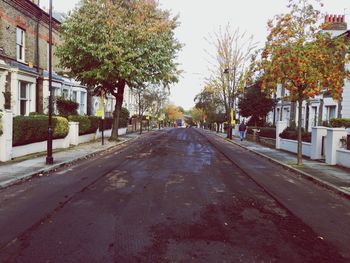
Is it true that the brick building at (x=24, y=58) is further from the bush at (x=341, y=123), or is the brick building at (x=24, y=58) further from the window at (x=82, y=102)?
the bush at (x=341, y=123)

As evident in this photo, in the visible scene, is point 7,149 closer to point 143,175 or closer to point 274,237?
point 143,175

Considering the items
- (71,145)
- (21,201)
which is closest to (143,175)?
(21,201)

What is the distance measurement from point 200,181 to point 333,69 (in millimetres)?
7253

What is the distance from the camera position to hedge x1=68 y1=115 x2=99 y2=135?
76.2 ft

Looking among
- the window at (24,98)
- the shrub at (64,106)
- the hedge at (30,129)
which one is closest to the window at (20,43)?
the window at (24,98)

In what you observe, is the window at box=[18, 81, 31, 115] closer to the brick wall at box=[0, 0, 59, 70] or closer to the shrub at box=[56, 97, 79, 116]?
the brick wall at box=[0, 0, 59, 70]

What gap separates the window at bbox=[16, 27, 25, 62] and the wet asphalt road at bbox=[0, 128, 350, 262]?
1337 cm

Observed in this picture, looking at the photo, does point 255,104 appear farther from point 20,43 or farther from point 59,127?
point 20,43

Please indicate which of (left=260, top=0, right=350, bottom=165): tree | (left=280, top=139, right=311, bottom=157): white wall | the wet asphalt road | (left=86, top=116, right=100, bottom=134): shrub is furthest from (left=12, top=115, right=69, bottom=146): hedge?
(left=280, top=139, right=311, bottom=157): white wall

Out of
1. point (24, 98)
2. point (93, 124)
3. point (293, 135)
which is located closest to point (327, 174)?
point (293, 135)

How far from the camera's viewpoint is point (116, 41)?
894 inches

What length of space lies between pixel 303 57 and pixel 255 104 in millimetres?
27939

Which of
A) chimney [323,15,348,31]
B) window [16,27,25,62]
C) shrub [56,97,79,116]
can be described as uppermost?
chimney [323,15,348,31]

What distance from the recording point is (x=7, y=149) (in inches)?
540
